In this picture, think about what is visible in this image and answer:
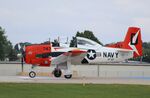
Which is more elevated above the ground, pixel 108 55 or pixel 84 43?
pixel 84 43

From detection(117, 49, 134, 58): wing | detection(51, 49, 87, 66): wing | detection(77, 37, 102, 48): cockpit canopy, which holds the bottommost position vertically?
detection(51, 49, 87, 66): wing

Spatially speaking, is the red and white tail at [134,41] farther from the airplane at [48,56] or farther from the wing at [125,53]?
the airplane at [48,56]

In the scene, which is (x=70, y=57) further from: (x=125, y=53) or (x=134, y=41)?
(x=134, y=41)

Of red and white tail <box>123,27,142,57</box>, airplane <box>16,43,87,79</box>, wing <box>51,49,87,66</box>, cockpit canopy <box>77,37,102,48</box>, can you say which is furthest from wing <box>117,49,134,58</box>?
airplane <box>16,43,87,79</box>

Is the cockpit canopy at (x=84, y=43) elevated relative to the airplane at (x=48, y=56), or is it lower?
elevated

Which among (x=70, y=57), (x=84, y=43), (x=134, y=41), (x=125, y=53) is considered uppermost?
(x=134, y=41)

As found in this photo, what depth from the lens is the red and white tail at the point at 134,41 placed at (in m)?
39.4

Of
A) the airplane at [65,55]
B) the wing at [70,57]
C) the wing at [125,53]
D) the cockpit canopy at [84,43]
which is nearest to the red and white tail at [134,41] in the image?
the wing at [125,53]

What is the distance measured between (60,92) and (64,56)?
1438cm

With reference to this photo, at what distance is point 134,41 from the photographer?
39.9 m

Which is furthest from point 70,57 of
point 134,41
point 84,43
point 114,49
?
point 134,41

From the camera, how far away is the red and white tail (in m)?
39.4

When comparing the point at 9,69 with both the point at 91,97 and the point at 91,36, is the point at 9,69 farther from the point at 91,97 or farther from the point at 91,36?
the point at 91,36

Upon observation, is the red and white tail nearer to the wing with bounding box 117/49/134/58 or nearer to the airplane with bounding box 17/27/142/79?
the wing with bounding box 117/49/134/58
